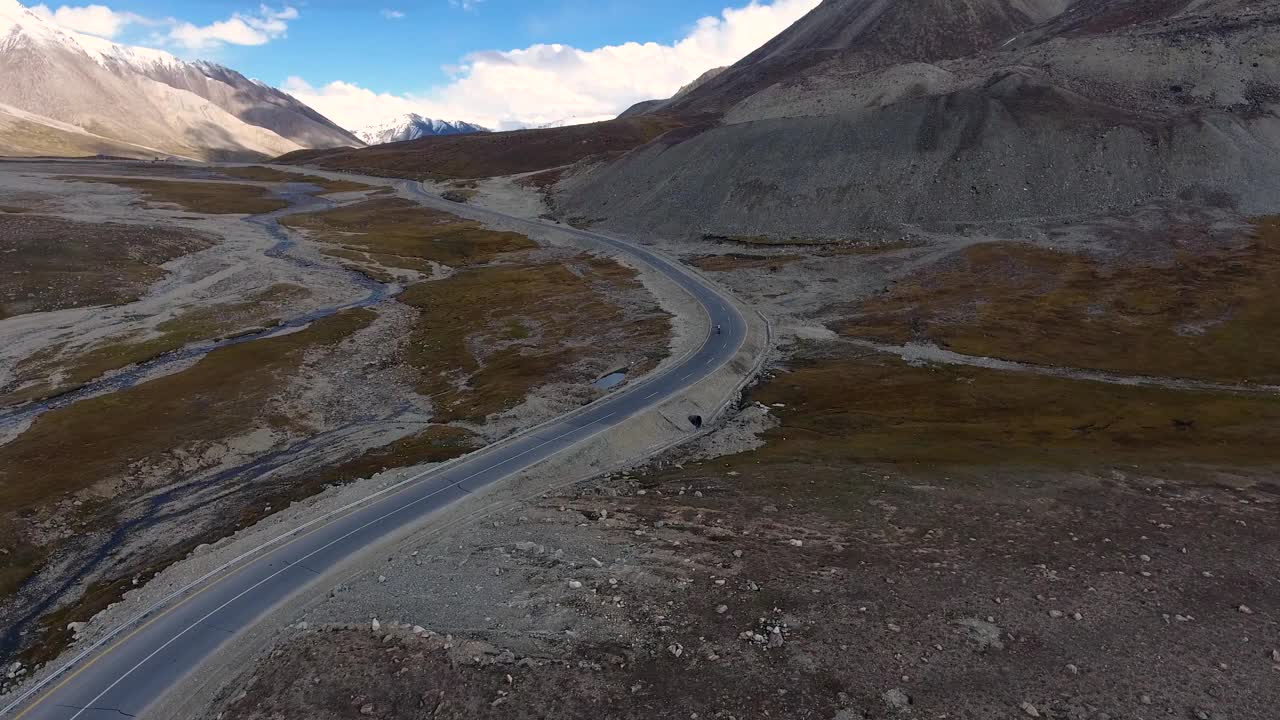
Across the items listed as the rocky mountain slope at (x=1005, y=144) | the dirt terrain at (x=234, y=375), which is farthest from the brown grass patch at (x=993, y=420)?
the rocky mountain slope at (x=1005, y=144)

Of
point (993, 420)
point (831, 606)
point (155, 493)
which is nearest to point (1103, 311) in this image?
point (993, 420)

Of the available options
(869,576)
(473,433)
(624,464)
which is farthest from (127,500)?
(869,576)

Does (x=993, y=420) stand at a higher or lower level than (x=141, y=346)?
lower

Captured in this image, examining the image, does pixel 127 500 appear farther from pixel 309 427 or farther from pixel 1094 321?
pixel 1094 321

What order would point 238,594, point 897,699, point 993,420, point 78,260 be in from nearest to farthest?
→ point 897,699
point 238,594
point 993,420
point 78,260

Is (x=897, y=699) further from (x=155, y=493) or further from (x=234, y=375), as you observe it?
(x=234, y=375)

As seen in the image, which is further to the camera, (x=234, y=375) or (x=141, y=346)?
(x=141, y=346)

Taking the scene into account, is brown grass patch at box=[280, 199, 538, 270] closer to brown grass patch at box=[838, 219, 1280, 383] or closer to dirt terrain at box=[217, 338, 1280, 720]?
brown grass patch at box=[838, 219, 1280, 383]
